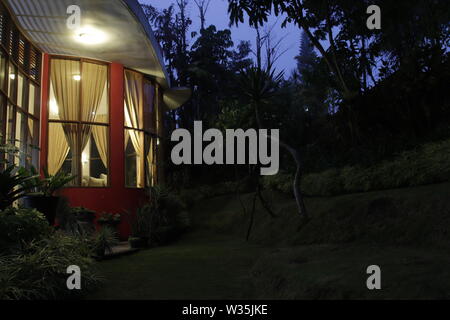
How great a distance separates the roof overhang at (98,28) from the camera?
6734 mm

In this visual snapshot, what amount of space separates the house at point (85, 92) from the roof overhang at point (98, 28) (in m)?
0.02

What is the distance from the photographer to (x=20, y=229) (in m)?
4.20

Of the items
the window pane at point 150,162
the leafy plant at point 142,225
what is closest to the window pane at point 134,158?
the window pane at point 150,162

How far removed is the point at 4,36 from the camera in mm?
6598

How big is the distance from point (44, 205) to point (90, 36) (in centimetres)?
384

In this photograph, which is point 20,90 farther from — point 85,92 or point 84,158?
point 84,158

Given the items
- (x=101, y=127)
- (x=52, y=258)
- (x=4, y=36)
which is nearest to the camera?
(x=52, y=258)

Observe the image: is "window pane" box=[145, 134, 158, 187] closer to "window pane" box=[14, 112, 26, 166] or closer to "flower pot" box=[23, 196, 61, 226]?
"window pane" box=[14, 112, 26, 166]

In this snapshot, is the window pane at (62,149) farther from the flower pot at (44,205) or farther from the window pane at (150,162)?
the flower pot at (44,205)

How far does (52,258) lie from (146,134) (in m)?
7.28

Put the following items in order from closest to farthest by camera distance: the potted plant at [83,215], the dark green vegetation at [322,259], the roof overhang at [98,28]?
the dark green vegetation at [322,259] < the roof overhang at [98,28] < the potted plant at [83,215]

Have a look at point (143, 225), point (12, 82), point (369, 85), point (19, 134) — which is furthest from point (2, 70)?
point (369, 85)
